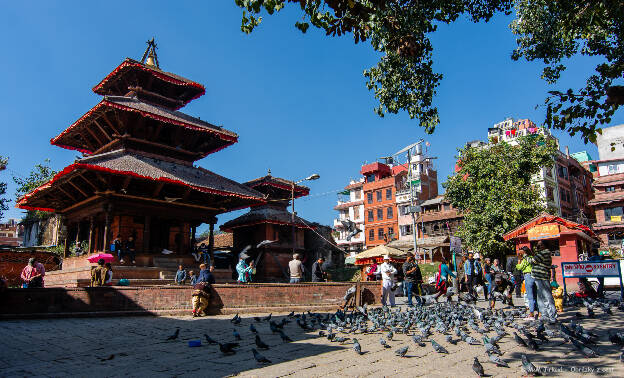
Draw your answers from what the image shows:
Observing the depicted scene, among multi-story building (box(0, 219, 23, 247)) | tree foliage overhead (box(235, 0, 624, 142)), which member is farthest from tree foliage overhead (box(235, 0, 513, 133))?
multi-story building (box(0, 219, 23, 247))

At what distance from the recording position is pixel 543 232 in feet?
66.5

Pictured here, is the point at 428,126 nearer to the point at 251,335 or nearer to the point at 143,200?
the point at 251,335

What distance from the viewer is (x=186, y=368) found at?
212 inches

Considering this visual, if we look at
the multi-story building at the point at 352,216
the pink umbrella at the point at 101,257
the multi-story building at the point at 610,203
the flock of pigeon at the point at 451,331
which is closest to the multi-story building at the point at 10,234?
the multi-story building at the point at 352,216

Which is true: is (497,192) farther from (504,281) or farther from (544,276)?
(544,276)

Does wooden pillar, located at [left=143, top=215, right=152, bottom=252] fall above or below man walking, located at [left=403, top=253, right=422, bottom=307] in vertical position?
above

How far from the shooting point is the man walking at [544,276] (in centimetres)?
862

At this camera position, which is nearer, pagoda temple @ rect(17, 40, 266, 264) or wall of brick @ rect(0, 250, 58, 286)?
pagoda temple @ rect(17, 40, 266, 264)

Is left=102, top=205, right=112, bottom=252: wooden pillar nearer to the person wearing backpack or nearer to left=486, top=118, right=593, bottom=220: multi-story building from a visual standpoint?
the person wearing backpack

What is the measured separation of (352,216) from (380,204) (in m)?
9.68

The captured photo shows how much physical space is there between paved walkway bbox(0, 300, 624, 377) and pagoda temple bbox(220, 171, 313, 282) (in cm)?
2075

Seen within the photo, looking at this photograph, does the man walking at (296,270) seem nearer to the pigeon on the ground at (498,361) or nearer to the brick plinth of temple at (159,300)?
the brick plinth of temple at (159,300)

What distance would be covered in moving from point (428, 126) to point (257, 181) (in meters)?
23.9

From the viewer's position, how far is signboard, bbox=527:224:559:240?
19859 millimetres
